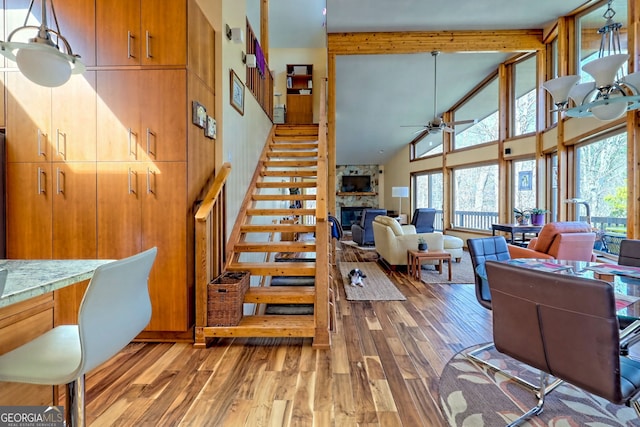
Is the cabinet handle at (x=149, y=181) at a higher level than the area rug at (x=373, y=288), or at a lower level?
higher

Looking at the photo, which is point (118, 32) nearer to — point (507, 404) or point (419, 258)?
point (507, 404)

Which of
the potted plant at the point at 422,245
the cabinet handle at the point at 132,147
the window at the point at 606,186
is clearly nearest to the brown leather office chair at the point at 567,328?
the cabinet handle at the point at 132,147

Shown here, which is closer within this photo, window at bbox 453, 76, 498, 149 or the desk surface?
the desk surface

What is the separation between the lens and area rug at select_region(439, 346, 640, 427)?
1522 mm

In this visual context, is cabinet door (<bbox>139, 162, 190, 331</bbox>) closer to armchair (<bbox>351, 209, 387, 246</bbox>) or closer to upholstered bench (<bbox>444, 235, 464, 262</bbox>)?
upholstered bench (<bbox>444, 235, 464, 262</bbox>)

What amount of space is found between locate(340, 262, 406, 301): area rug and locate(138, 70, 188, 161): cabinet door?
254cm

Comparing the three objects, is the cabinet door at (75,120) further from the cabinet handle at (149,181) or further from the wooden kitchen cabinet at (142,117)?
the cabinet handle at (149,181)

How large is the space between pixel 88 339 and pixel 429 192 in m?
9.46

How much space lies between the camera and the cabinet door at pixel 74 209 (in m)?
2.35

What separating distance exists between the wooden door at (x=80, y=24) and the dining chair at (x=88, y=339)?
222 centimetres

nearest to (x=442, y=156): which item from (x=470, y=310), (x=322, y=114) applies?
(x=322, y=114)

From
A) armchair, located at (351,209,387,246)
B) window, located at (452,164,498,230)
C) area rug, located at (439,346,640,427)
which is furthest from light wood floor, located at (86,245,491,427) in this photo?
window, located at (452,164,498,230)

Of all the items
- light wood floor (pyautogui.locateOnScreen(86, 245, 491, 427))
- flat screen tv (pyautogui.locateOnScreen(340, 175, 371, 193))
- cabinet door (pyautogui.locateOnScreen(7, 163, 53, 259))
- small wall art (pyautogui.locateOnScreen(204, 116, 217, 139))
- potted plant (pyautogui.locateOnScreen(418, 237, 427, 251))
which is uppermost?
flat screen tv (pyautogui.locateOnScreen(340, 175, 371, 193))

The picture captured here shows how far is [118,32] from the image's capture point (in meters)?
2.32
